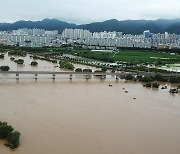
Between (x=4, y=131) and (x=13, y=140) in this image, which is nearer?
(x=13, y=140)

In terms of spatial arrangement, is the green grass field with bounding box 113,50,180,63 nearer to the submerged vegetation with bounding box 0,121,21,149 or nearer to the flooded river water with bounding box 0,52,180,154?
the flooded river water with bounding box 0,52,180,154

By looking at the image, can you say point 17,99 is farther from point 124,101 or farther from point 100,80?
point 100,80

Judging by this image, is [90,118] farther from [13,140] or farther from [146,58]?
[146,58]

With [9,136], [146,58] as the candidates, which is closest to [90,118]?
[9,136]

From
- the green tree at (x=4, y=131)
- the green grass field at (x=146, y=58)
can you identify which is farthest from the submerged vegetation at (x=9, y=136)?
the green grass field at (x=146, y=58)

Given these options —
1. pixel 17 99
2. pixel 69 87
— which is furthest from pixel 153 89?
pixel 17 99

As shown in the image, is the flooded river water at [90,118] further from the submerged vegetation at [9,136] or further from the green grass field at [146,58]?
the green grass field at [146,58]
